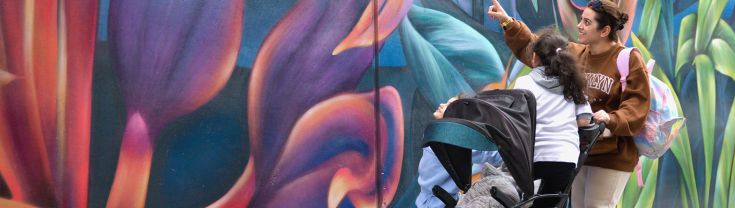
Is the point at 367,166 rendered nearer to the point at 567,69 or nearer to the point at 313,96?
the point at 313,96

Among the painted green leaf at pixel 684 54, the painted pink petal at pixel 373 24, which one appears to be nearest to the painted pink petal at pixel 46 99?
the painted pink petal at pixel 373 24

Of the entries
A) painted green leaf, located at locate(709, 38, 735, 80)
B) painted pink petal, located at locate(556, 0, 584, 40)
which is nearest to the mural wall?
painted pink petal, located at locate(556, 0, 584, 40)

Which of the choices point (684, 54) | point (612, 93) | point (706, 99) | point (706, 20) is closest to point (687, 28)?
point (684, 54)

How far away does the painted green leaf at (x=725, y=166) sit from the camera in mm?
8414

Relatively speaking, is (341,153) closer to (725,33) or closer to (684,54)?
(684,54)


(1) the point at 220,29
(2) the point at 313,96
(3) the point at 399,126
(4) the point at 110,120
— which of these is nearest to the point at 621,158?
(3) the point at 399,126

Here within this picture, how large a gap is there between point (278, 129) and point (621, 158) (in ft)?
6.02

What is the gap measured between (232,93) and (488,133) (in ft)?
5.04

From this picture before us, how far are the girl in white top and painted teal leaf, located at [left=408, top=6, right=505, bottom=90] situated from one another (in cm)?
129

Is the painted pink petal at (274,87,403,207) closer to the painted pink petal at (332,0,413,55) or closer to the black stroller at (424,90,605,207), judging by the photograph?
the painted pink petal at (332,0,413,55)

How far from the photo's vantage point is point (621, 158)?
215 inches

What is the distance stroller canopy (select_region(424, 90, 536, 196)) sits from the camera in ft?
14.0

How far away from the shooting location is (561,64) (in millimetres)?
4855

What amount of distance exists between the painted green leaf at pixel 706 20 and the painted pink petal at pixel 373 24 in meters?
3.09
